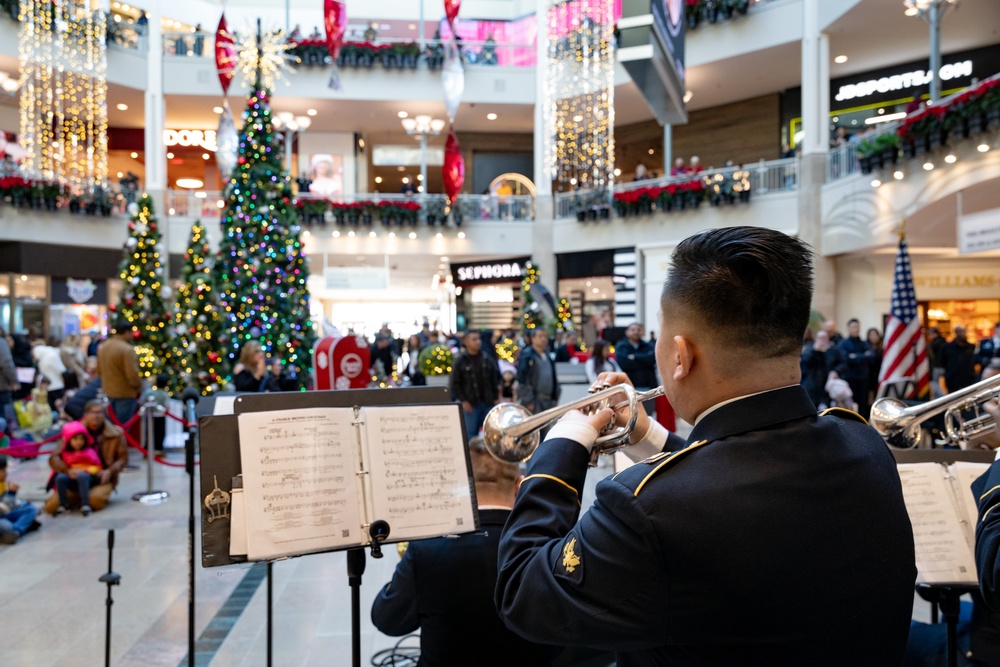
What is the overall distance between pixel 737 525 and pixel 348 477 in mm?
1144

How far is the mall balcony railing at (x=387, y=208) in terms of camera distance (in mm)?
22156

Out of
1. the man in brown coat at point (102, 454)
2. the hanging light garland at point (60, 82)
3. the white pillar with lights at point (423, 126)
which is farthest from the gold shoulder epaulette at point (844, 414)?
the white pillar with lights at point (423, 126)

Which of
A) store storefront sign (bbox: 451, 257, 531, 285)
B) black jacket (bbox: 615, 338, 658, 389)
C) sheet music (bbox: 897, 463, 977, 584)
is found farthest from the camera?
store storefront sign (bbox: 451, 257, 531, 285)

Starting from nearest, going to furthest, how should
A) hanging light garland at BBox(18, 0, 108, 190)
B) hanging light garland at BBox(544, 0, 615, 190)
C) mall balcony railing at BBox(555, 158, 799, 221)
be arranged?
hanging light garland at BBox(18, 0, 108, 190) < mall balcony railing at BBox(555, 158, 799, 221) < hanging light garland at BBox(544, 0, 615, 190)

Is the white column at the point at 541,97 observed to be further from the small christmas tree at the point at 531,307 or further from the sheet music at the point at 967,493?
the sheet music at the point at 967,493

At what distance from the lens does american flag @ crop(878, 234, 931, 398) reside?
31.3 feet

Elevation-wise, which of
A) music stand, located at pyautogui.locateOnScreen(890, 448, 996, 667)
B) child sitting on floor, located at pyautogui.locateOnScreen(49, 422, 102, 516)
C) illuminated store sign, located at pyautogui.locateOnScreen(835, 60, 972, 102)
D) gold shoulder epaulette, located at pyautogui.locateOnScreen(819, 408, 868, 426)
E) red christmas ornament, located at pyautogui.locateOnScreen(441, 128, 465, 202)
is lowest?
child sitting on floor, located at pyautogui.locateOnScreen(49, 422, 102, 516)

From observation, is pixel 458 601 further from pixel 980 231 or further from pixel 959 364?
pixel 959 364

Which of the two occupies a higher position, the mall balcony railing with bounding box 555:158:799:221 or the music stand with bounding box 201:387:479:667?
the mall balcony railing with bounding box 555:158:799:221

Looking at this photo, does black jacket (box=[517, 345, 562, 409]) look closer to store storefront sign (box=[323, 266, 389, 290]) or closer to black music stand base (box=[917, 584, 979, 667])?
black music stand base (box=[917, 584, 979, 667])

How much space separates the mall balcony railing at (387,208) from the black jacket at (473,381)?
1426 centimetres

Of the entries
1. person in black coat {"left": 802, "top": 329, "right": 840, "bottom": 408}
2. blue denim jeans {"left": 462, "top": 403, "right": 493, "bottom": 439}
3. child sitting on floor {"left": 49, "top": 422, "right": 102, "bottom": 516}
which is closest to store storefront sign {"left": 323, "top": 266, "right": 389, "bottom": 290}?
blue denim jeans {"left": 462, "top": 403, "right": 493, "bottom": 439}

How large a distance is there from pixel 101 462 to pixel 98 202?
14.8 metres

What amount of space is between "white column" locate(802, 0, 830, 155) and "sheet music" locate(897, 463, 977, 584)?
1683 cm
